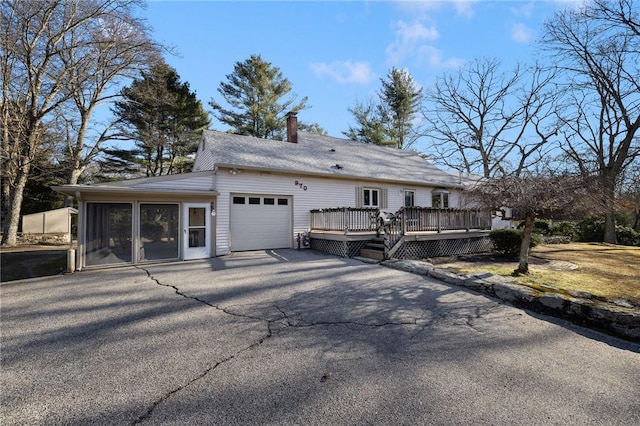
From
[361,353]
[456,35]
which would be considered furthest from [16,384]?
[456,35]

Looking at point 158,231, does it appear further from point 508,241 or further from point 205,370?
point 508,241

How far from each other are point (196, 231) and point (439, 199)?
13112 mm

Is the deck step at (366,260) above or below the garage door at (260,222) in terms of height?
below

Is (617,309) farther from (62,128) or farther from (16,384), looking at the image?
(62,128)

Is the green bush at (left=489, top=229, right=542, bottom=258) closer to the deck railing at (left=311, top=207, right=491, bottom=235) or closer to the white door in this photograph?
the deck railing at (left=311, top=207, right=491, bottom=235)

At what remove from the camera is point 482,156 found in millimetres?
22891

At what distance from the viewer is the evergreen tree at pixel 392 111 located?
92.2ft

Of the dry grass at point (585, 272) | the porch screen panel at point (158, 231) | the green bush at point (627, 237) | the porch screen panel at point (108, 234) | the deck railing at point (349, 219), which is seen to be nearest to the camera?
the dry grass at point (585, 272)

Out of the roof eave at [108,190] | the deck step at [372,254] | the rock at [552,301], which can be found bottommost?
the rock at [552,301]

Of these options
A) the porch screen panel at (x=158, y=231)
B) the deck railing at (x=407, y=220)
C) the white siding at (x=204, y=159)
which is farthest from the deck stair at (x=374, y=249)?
the white siding at (x=204, y=159)

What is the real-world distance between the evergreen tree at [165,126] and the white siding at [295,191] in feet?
42.9

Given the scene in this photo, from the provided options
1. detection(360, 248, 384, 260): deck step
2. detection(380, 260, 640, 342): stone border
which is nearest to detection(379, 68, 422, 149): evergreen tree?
detection(360, 248, 384, 260): deck step

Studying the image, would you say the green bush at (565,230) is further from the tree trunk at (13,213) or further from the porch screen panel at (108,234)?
the tree trunk at (13,213)

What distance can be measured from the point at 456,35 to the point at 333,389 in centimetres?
1296
